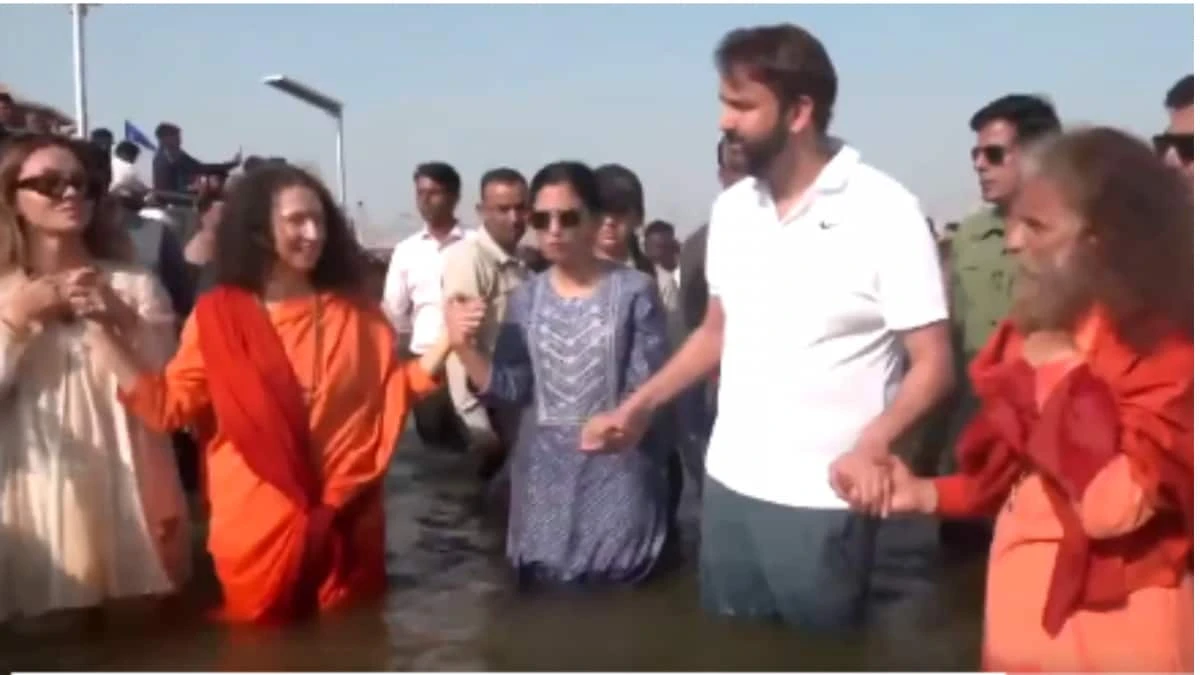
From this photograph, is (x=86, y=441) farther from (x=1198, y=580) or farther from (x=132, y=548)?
(x=1198, y=580)

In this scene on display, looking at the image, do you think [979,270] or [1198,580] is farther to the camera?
[979,270]

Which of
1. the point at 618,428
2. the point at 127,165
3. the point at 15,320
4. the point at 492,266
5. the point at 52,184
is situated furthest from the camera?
the point at 127,165

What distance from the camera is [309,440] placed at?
4.80 metres

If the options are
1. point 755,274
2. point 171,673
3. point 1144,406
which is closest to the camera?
point 1144,406


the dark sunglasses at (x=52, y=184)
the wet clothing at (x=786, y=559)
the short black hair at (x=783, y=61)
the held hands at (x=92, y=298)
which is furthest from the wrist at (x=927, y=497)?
the dark sunglasses at (x=52, y=184)

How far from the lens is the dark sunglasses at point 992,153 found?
5.30 metres

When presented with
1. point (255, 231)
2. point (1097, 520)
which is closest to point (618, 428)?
point (255, 231)

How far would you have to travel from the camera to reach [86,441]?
4.79 meters

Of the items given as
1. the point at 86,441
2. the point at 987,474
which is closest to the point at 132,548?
the point at 86,441

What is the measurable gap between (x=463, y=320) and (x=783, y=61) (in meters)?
1.51

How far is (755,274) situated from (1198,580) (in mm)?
1382

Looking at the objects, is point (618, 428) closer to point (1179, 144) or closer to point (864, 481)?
point (864, 481)

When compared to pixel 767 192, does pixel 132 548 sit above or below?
below

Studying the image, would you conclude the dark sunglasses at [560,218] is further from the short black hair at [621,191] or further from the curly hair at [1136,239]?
the curly hair at [1136,239]
